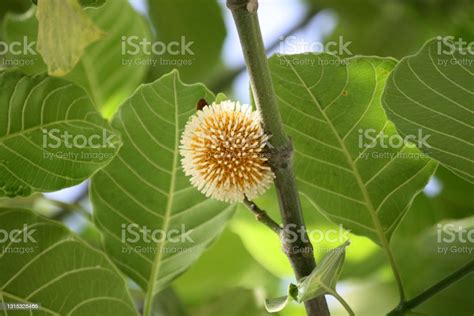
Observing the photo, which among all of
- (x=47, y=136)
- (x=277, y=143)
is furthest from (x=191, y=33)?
(x=277, y=143)

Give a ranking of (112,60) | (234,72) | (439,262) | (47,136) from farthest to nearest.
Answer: (234,72)
(112,60)
(439,262)
(47,136)

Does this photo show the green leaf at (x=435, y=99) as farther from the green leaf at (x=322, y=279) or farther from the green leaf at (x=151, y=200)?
the green leaf at (x=151, y=200)

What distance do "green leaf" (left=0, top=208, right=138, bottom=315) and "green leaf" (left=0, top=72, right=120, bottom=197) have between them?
0.06 meters

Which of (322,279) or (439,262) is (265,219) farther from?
(439,262)

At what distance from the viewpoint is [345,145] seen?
1344mm

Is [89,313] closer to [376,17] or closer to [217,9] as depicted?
[217,9]

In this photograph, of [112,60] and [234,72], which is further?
[234,72]

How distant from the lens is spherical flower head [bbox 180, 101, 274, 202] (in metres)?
1.15

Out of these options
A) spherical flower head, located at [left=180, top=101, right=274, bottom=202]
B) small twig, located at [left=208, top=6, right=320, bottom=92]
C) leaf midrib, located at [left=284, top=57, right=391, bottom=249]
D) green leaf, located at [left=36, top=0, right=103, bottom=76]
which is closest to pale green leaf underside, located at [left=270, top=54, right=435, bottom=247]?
leaf midrib, located at [left=284, top=57, right=391, bottom=249]

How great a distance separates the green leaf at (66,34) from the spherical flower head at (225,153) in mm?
257

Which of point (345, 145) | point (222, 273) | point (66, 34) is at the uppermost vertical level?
point (66, 34)

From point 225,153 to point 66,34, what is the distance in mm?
318

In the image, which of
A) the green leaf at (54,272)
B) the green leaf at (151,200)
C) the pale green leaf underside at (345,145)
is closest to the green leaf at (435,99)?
the pale green leaf underside at (345,145)

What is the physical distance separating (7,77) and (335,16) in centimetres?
161
